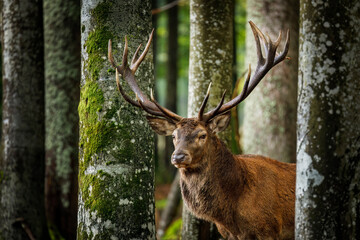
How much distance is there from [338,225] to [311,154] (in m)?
0.62

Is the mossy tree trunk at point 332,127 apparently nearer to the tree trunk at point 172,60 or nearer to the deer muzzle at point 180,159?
the deer muzzle at point 180,159

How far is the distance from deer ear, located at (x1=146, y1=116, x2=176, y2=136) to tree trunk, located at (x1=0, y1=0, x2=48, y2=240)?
234 centimetres

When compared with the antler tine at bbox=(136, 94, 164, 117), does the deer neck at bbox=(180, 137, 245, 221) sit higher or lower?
lower

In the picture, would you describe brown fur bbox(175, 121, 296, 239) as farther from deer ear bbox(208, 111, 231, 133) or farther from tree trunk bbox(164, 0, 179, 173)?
tree trunk bbox(164, 0, 179, 173)

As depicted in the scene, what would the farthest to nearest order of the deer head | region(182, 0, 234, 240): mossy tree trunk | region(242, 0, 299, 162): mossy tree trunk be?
region(242, 0, 299, 162): mossy tree trunk → region(182, 0, 234, 240): mossy tree trunk → the deer head

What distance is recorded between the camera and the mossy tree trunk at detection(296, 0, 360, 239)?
3773 mm

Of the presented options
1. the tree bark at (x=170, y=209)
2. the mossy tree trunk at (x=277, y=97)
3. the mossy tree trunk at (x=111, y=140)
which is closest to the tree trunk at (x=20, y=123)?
the mossy tree trunk at (x=111, y=140)

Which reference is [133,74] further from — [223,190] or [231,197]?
[231,197]

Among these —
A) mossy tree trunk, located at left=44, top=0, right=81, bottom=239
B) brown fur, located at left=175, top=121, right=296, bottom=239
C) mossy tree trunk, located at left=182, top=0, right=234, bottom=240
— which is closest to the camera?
brown fur, located at left=175, top=121, right=296, bottom=239

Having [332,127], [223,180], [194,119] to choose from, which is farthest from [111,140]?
[332,127]

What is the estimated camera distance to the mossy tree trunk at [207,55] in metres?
6.39

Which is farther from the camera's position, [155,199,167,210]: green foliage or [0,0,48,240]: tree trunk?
[155,199,167,210]: green foliage

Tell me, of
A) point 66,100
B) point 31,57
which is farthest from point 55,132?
point 31,57

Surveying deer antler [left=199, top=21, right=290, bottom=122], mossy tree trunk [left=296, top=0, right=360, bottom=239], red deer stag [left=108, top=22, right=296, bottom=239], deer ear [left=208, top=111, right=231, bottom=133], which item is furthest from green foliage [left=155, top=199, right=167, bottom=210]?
mossy tree trunk [left=296, top=0, right=360, bottom=239]
